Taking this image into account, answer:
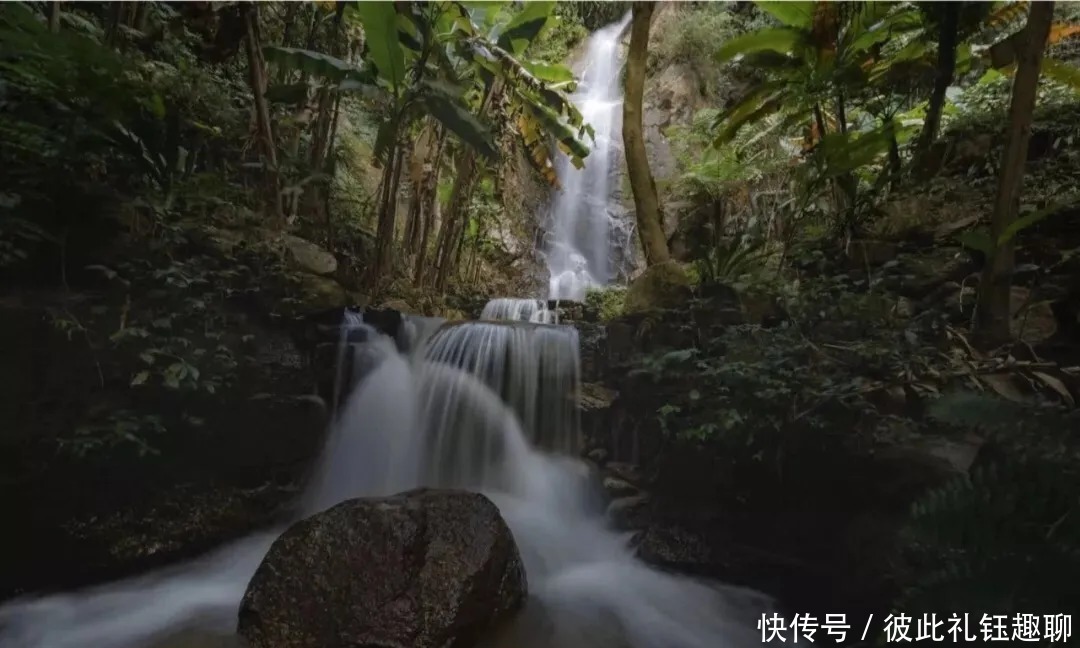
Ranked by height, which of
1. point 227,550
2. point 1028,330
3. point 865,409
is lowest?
point 227,550

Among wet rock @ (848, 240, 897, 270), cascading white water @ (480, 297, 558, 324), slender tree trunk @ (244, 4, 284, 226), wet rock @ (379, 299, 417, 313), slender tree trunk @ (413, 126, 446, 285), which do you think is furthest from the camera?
cascading white water @ (480, 297, 558, 324)

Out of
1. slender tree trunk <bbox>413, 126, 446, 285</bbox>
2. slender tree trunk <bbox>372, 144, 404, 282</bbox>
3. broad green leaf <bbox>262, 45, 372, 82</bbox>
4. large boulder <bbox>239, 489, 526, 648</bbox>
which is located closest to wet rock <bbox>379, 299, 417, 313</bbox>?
slender tree trunk <bbox>372, 144, 404, 282</bbox>

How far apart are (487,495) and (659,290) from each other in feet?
6.85

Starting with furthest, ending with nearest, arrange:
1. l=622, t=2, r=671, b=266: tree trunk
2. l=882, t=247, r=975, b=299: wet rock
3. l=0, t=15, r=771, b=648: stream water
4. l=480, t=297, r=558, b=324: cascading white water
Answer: l=480, t=297, r=558, b=324: cascading white water → l=622, t=2, r=671, b=266: tree trunk → l=882, t=247, r=975, b=299: wet rock → l=0, t=15, r=771, b=648: stream water

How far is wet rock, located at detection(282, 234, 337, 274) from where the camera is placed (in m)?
4.42

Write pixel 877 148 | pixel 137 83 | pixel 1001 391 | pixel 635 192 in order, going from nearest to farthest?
pixel 1001 391, pixel 137 83, pixel 877 148, pixel 635 192

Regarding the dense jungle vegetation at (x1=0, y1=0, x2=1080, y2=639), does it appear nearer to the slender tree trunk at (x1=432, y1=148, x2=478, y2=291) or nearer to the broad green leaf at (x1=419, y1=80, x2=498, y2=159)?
the broad green leaf at (x1=419, y1=80, x2=498, y2=159)

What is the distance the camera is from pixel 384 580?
8.88 feet

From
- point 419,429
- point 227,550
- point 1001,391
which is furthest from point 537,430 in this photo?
point 1001,391

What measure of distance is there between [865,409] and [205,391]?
12.6ft

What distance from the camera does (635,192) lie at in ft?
17.4

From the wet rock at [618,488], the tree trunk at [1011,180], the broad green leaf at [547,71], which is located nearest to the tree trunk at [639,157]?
the broad green leaf at [547,71]

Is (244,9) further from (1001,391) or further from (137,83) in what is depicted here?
(1001,391)

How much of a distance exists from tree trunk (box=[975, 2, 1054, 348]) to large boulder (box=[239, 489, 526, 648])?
114 inches
